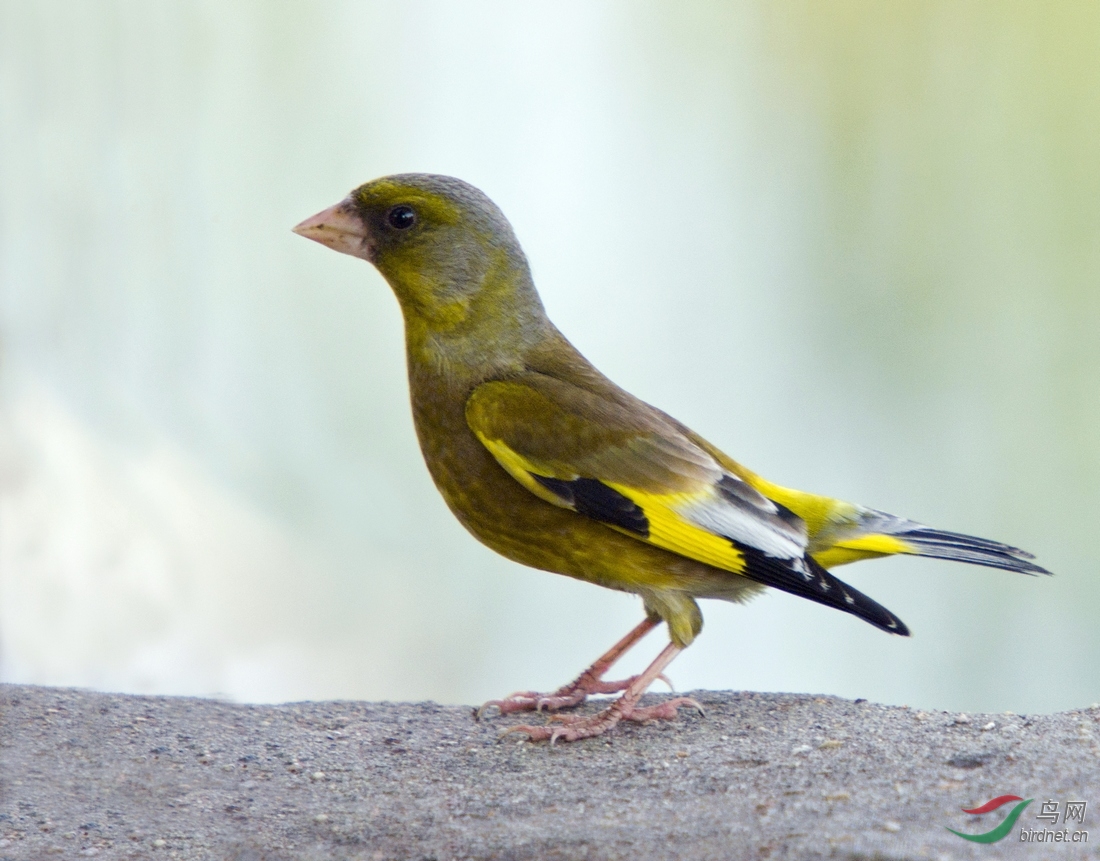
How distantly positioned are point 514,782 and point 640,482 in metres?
0.73

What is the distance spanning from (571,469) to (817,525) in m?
0.70

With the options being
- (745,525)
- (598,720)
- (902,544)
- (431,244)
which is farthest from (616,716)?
(431,244)

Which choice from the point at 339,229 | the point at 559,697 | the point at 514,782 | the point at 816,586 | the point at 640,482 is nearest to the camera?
the point at 514,782

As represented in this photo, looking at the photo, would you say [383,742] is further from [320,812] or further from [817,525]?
→ [817,525]

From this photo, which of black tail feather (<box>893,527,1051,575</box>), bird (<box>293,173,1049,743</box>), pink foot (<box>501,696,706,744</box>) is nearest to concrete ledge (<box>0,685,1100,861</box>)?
pink foot (<box>501,696,706,744</box>)

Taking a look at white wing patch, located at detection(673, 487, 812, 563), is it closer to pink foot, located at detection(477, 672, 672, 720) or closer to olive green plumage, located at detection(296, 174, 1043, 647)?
olive green plumage, located at detection(296, 174, 1043, 647)

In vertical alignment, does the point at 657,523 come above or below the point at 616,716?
above

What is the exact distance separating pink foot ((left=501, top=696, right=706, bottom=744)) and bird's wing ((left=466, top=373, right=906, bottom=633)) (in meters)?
0.42

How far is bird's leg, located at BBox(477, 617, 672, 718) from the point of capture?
2.95 m

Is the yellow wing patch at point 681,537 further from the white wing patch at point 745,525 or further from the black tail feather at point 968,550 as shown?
the black tail feather at point 968,550

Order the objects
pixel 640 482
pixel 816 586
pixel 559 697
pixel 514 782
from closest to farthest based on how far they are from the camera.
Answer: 1. pixel 514 782
2. pixel 816 586
3. pixel 640 482
4. pixel 559 697

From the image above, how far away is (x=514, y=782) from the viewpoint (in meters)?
2.42

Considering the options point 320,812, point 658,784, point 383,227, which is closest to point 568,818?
point 658,784

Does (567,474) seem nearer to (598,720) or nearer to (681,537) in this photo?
(681,537)
